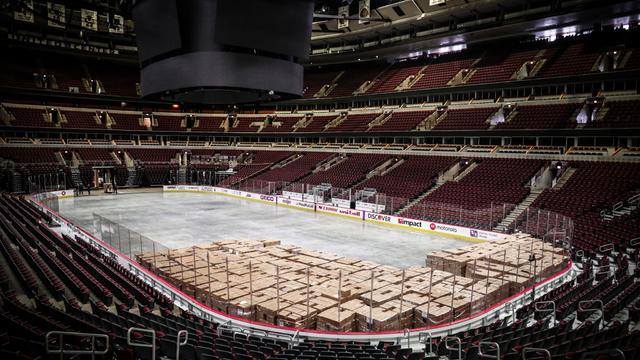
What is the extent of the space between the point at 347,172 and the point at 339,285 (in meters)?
27.0

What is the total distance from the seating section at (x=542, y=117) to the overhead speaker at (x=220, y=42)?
25.1 metres

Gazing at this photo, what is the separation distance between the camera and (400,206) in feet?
91.2

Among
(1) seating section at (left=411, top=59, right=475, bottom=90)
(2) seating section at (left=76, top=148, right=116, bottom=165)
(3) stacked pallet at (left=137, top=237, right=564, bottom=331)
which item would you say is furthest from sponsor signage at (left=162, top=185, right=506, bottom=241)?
(1) seating section at (left=411, top=59, right=475, bottom=90)

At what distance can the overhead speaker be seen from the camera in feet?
34.0

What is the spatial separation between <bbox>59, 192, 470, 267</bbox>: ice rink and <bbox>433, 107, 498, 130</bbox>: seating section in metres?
13.8

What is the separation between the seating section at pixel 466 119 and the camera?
34.1m

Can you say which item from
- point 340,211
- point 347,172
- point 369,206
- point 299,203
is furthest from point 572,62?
point 299,203

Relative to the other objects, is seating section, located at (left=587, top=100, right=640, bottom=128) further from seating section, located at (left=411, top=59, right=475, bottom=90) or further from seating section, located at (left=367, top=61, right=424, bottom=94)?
seating section, located at (left=367, top=61, right=424, bottom=94)

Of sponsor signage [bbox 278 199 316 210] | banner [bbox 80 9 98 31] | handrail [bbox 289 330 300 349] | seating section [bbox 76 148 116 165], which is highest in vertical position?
banner [bbox 80 9 98 31]

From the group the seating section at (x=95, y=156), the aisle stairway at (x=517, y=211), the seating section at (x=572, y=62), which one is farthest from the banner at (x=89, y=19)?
the seating section at (x=572, y=62)

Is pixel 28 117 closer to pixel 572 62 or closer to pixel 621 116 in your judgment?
pixel 572 62

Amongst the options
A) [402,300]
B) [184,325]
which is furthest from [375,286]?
[184,325]

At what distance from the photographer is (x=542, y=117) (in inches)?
1209

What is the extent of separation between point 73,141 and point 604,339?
173 feet
